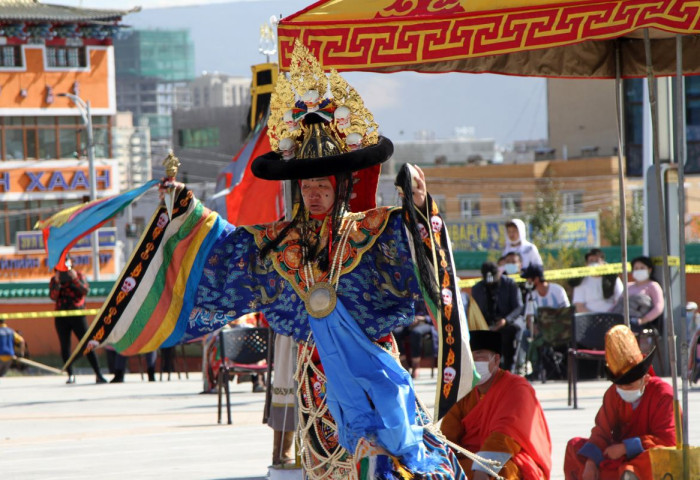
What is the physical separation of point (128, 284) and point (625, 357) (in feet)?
9.02

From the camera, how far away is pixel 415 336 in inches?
617

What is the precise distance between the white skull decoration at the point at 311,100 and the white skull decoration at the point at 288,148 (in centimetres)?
17

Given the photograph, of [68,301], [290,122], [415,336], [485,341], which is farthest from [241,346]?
[68,301]

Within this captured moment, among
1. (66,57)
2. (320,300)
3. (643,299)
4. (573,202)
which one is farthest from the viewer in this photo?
(573,202)

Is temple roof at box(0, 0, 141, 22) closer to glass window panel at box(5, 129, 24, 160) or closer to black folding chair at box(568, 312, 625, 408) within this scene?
glass window panel at box(5, 129, 24, 160)

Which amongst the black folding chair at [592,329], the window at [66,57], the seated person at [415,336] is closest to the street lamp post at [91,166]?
the window at [66,57]

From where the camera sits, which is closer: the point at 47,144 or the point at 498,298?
the point at 498,298

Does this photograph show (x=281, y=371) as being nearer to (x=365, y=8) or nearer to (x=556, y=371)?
(x=365, y=8)

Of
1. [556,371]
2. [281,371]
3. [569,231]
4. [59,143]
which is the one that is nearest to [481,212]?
[569,231]

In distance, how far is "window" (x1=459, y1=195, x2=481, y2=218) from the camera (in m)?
58.1

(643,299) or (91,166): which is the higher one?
(91,166)

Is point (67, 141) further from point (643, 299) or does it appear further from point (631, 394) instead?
point (631, 394)

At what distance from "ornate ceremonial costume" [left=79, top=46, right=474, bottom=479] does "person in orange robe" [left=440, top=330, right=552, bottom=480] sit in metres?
1.14

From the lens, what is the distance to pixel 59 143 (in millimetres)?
53000
